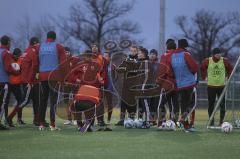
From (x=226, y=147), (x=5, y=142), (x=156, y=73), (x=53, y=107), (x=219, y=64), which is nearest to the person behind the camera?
(x=226, y=147)

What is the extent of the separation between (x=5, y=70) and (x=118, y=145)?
546 centimetres

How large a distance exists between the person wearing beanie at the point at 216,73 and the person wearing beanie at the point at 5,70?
5.61 m

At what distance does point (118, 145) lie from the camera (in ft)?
39.8

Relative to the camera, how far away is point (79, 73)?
1611 cm

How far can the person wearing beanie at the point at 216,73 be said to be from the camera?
1812 centimetres

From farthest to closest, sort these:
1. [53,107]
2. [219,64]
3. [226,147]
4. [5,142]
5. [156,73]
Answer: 1. [219,64]
2. [156,73]
3. [53,107]
4. [5,142]
5. [226,147]

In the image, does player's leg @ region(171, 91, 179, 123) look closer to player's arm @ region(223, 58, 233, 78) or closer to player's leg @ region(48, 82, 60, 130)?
player's arm @ region(223, 58, 233, 78)

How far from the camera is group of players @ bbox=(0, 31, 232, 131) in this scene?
15.5 m

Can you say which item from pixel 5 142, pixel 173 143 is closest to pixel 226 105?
pixel 173 143

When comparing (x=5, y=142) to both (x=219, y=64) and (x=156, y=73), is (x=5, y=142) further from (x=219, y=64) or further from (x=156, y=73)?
(x=219, y=64)

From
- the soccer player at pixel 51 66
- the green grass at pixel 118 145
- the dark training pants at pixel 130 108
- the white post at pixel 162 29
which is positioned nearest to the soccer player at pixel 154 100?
the dark training pants at pixel 130 108

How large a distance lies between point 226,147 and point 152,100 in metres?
6.07

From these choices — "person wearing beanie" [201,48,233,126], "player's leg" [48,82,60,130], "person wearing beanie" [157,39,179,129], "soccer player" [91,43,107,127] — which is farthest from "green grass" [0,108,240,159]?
"person wearing beanie" [201,48,233,126]

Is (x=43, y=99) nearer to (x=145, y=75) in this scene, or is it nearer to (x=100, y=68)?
(x=100, y=68)
